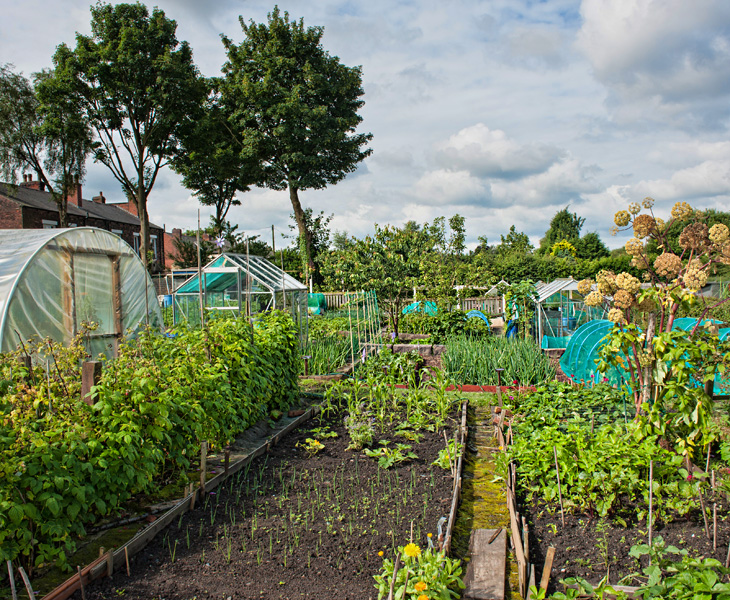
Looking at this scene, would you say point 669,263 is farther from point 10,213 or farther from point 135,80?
point 10,213

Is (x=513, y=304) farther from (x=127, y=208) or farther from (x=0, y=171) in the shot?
(x=127, y=208)

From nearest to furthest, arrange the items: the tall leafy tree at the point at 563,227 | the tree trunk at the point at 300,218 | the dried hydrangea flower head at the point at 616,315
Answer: the dried hydrangea flower head at the point at 616,315, the tree trunk at the point at 300,218, the tall leafy tree at the point at 563,227

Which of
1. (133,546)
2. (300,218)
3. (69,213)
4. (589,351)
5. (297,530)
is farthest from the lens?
(69,213)

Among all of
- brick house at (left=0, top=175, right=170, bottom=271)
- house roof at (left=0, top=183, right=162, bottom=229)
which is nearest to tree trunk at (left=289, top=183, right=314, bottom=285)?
brick house at (left=0, top=175, right=170, bottom=271)

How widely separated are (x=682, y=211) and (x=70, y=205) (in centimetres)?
3176

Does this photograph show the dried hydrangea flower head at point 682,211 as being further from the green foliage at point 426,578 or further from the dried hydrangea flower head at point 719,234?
the green foliage at point 426,578

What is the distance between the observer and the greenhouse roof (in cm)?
996

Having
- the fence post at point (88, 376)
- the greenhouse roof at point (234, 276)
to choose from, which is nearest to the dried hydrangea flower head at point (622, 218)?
the fence post at point (88, 376)

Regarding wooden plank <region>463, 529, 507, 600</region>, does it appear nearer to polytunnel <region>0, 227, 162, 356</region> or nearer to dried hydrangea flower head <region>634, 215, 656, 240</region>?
dried hydrangea flower head <region>634, 215, 656, 240</region>

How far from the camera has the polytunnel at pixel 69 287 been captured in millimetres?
6793

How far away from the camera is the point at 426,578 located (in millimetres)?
2230

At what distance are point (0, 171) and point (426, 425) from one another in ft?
80.6

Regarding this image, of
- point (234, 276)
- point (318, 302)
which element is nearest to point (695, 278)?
point (234, 276)

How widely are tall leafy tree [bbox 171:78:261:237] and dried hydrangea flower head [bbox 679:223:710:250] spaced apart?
2226 cm
